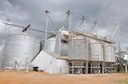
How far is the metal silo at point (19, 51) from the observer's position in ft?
247

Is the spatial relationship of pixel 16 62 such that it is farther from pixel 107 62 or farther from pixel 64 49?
pixel 107 62

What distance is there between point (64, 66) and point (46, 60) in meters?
6.70

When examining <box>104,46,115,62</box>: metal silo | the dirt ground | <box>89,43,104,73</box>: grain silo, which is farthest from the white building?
the dirt ground

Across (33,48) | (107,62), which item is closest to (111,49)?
(107,62)

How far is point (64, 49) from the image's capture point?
267ft

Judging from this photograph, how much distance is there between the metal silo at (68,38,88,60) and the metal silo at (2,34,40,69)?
20.7 meters

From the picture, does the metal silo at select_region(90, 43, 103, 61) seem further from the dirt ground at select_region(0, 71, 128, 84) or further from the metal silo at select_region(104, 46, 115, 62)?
the dirt ground at select_region(0, 71, 128, 84)

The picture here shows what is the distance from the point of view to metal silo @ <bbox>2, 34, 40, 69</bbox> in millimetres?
75312

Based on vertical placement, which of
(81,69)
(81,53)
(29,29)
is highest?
(29,29)

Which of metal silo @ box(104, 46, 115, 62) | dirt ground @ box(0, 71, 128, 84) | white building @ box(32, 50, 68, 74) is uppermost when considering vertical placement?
metal silo @ box(104, 46, 115, 62)

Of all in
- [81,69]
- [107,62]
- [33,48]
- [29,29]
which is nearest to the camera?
[81,69]

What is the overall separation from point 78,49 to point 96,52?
8447 millimetres

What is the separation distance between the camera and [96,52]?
A: 68625 mm

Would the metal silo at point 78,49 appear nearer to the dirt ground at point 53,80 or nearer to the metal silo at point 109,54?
the metal silo at point 109,54
